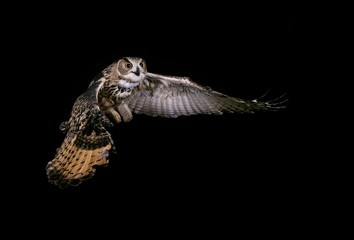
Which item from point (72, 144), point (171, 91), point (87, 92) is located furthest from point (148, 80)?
point (72, 144)

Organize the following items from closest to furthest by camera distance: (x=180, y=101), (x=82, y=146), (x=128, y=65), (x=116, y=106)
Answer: (x=82, y=146), (x=128, y=65), (x=116, y=106), (x=180, y=101)

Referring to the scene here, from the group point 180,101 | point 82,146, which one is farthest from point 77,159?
point 180,101

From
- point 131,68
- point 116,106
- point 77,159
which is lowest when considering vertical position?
point 77,159

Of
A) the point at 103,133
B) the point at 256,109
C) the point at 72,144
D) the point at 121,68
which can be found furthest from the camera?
the point at 256,109

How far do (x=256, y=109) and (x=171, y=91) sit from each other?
0.42 meters

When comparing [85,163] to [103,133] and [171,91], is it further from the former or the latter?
[171,91]

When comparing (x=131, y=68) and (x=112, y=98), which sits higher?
(x=131, y=68)

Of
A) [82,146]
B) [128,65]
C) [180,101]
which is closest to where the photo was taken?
[82,146]

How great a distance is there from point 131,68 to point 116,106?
21 centimetres

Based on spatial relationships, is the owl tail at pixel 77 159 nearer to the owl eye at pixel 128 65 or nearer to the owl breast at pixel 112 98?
the owl breast at pixel 112 98

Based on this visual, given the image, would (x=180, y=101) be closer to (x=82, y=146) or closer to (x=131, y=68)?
(x=131, y=68)

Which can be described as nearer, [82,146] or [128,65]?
[82,146]

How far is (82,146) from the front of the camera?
1.87 m

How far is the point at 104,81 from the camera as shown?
7.01ft
